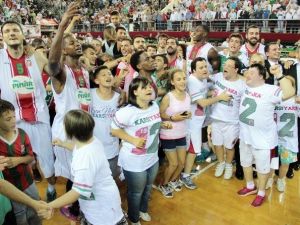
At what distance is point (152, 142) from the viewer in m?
3.08

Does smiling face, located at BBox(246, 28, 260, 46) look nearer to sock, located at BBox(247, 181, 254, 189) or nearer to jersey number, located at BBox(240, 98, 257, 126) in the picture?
jersey number, located at BBox(240, 98, 257, 126)

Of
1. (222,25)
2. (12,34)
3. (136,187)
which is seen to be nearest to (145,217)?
(136,187)

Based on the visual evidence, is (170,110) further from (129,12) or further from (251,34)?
(129,12)

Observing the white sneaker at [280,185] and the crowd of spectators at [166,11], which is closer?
the white sneaker at [280,185]

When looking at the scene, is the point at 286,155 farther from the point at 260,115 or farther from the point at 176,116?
the point at 176,116

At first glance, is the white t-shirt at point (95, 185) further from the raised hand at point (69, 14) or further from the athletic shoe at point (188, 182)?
the athletic shoe at point (188, 182)

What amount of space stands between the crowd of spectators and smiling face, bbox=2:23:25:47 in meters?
12.0

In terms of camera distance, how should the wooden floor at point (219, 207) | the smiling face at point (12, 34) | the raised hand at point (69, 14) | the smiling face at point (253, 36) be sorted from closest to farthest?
the raised hand at point (69, 14) → the smiling face at point (12, 34) → the wooden floor at point (219, 207) → the smiling face at point (253, 36)

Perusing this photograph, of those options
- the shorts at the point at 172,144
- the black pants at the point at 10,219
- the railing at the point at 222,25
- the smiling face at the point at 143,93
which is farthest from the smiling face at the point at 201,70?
the railing at the point at 222,25

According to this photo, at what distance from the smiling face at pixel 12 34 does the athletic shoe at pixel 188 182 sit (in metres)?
2.50

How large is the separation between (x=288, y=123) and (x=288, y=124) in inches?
0.5

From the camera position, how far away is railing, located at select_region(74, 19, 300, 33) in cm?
1302

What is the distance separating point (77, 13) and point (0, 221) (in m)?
1.77

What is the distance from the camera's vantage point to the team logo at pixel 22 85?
322cm
